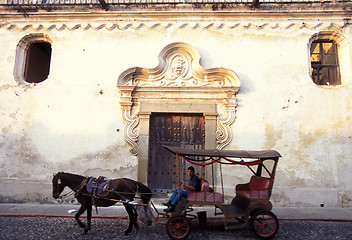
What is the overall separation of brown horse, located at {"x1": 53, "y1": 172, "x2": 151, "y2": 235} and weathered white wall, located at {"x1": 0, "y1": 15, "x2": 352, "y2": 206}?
244 centimetres

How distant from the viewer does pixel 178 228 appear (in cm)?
538

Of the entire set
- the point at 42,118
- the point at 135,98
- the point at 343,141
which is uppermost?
the point at 135,98

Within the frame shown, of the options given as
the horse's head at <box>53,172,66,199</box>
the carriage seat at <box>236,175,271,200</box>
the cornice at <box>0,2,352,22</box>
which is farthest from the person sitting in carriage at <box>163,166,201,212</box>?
the cornice at <box>0,2,352,22</box>

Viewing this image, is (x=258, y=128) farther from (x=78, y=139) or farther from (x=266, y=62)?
(x=78, y=139)

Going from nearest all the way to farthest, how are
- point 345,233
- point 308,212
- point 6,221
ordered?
point 345,233 < point 6,221 < point 308,212

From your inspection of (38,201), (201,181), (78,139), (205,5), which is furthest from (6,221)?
(205,5)

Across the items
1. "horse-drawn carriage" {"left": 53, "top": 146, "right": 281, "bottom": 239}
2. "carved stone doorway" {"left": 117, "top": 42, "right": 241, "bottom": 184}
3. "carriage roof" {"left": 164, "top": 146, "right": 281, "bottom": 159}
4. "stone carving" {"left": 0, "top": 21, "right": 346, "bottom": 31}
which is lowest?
"horse-drawn carriage" {"left": 53, "top": 146, "right": 281, "bottom": 239}

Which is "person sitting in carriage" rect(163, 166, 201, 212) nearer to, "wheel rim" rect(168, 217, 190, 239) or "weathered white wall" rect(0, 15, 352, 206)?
"wheel rim" rect(168, 217, 190, 239)

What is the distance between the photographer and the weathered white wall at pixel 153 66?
27.7 feet

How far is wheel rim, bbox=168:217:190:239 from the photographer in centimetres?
537

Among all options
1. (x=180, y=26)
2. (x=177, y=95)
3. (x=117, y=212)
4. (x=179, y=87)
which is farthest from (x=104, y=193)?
(x=180, y=26)

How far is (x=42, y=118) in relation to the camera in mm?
8898

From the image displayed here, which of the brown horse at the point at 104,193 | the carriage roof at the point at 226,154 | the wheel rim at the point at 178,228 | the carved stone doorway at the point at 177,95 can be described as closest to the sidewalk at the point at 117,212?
the brown horse at the point at 104,193

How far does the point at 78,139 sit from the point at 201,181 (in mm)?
4573
